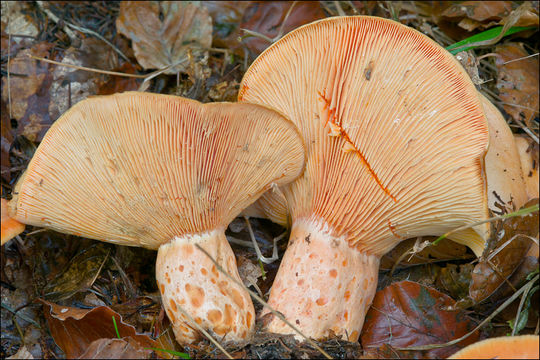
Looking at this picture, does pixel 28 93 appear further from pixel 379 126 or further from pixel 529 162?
pixel 529 162

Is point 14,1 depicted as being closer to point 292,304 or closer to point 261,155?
point 261,155

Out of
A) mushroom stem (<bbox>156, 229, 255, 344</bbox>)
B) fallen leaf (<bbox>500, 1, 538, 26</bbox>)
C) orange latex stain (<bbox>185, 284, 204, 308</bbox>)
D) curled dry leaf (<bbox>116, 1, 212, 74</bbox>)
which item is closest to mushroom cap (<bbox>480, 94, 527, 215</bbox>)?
fallen leaf (<bbox>500, 1, 538, 26</bbox>)

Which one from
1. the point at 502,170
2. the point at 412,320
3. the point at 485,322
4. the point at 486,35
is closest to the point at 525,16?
the point at 486,35

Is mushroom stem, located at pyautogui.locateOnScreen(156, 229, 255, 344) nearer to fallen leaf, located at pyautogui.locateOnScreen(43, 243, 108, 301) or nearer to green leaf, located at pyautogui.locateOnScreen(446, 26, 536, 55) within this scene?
fallen leaf, located at pyautogui.locateOnScreen(43, 243, 108, 301)

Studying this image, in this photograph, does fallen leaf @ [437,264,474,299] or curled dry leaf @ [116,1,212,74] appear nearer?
fallen leaf @ [437,264,474,299]

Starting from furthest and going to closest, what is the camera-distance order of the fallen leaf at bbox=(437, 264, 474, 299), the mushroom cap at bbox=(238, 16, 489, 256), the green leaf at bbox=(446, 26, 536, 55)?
the green leaf at bbox=(446, 26, 536, 55) < the fallen leaf at bbox=(437, 264, 474, 299) < the mushroom cap at bbox=(238, 16, 489, 256)

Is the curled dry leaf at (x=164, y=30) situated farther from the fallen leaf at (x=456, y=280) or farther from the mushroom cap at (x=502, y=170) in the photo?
the fallen leaf at (x=456, y=280)
